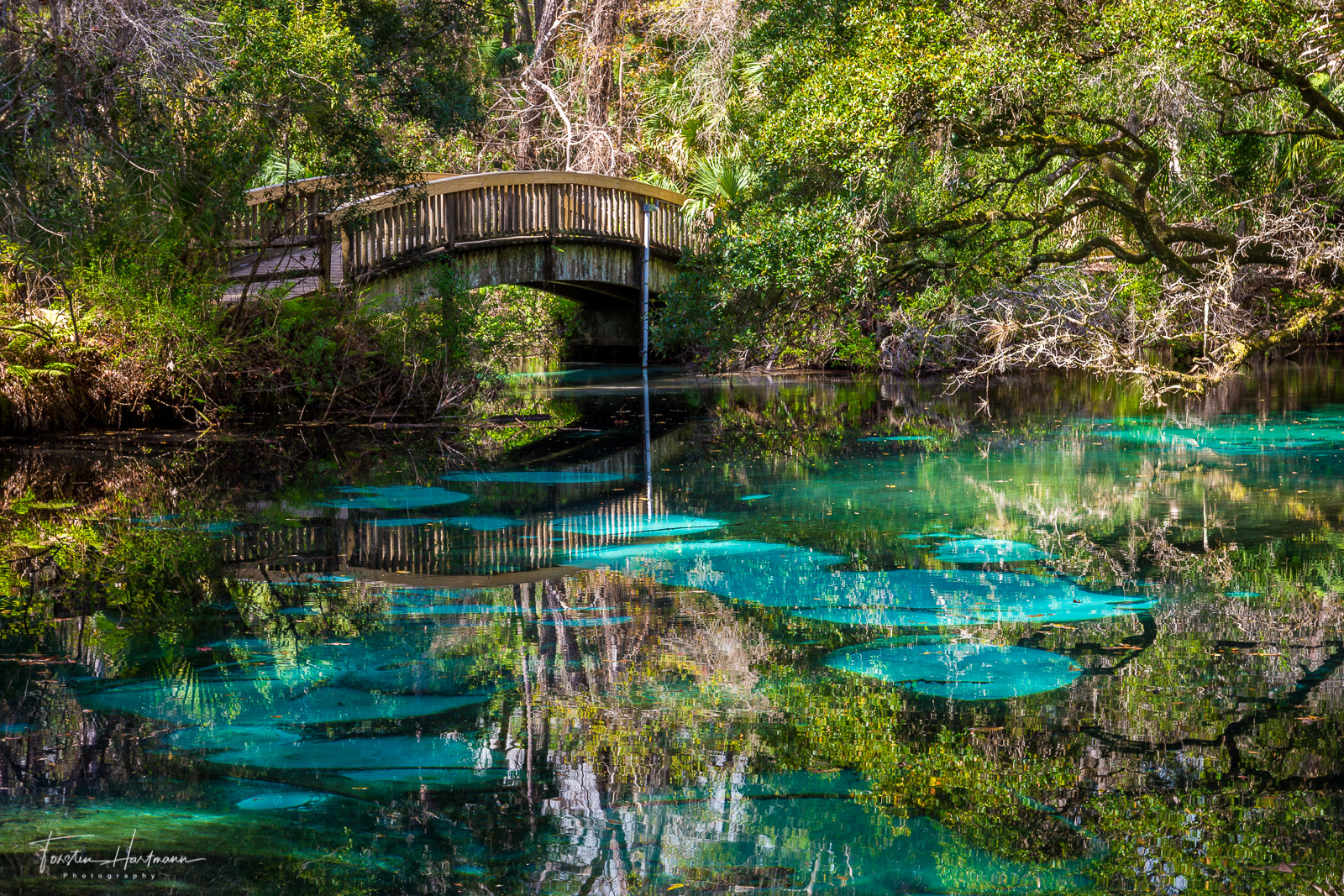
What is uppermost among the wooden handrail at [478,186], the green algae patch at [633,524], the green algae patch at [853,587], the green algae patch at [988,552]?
the wooden handrail at [478,186]

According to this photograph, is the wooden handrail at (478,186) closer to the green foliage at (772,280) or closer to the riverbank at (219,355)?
the riverbank at (219,355)

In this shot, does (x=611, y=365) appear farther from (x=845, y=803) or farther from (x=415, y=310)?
(x=845, y=803)

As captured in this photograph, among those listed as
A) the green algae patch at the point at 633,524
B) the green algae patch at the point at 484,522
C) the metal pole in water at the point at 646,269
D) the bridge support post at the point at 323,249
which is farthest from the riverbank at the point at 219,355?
the metal pole in water at the point at 646,269

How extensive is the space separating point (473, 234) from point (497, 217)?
70 centimetres

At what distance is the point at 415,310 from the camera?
43.3 feet

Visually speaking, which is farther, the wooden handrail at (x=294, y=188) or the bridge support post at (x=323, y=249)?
the bridge support post at (x=323, y=249)

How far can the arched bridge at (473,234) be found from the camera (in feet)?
44.2

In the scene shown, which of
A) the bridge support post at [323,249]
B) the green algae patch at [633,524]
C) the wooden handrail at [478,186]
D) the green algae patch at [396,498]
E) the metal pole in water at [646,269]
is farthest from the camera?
the metal pole in water at [646,269]

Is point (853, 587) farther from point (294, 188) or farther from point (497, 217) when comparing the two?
point (497, 217)

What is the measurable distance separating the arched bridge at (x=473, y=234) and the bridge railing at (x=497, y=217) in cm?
2

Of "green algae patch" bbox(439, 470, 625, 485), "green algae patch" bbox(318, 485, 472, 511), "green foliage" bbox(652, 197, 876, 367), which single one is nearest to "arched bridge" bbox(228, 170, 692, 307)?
"green foliage" bbox(652, 197, 876, 367)

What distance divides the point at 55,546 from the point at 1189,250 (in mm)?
14274

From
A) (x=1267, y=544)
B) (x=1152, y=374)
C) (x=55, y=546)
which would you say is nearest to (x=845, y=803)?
(x=1267, y=544)

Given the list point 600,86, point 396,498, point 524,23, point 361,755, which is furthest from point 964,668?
point 524,23
